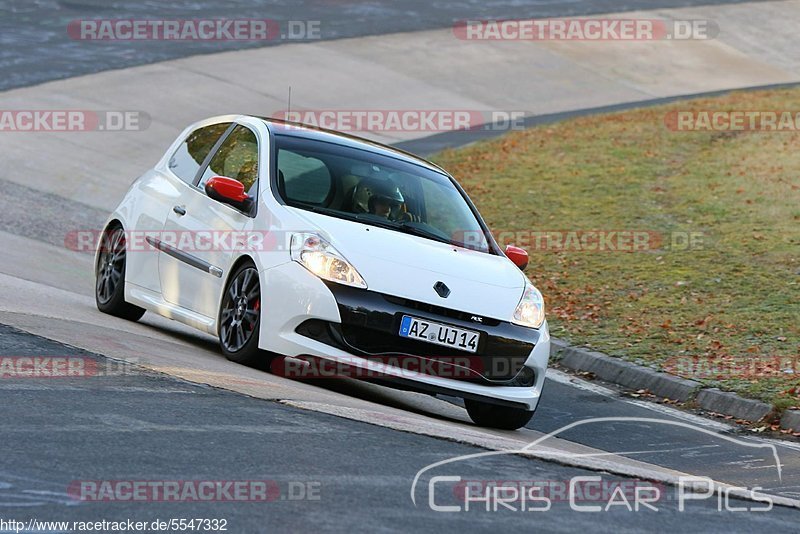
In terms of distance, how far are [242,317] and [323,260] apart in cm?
73

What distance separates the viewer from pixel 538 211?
1984 cm

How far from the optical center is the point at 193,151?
10844 mm

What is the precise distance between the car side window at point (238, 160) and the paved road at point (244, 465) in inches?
88.9

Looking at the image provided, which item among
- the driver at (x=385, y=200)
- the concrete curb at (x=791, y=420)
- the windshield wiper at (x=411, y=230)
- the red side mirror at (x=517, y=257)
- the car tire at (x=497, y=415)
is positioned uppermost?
the driver at (x=385, y=200)

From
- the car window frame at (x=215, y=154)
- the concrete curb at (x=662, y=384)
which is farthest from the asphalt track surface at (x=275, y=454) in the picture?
the car window frame at (x=215, y=154)

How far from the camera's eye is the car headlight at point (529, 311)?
891cm

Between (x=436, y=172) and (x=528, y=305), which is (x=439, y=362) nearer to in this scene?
(x=528, y=305)

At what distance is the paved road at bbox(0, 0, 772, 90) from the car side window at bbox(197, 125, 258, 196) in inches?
575

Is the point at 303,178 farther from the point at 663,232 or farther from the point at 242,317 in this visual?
the point at 663,232

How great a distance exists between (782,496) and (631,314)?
6131 millimetres

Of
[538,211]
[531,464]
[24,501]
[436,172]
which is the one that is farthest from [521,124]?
[24,501]

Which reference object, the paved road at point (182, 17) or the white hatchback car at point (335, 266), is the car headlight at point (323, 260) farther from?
the paved road at point (182, 17)

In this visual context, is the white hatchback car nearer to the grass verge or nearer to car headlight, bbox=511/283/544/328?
car headlight, bbox=511/283/544/328

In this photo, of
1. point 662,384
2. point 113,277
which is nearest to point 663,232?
point 662,384
